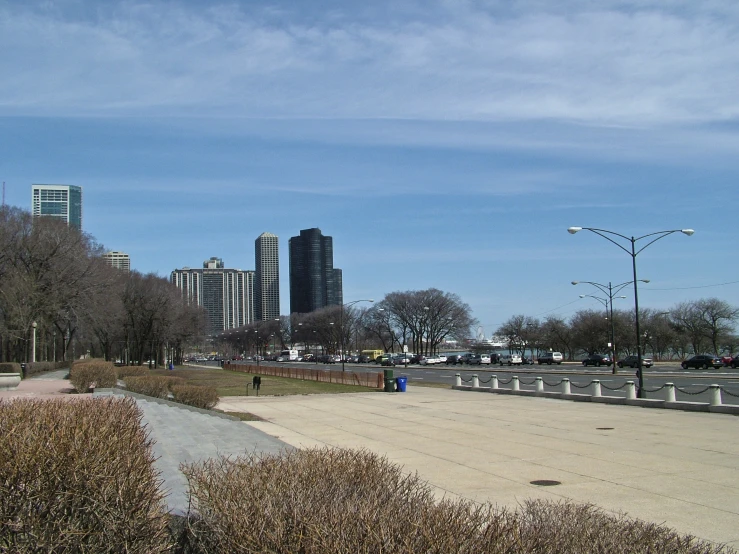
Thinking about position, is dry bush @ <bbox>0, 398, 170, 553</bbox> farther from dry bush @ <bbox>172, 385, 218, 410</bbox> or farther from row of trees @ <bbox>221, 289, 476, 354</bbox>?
row of trees @ <bbox>221, 289, 476, 354</bbox>

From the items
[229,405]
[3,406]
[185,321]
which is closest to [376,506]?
[3,406]

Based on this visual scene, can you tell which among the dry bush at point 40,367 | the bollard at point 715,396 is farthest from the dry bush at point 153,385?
the dry bush at point 40,367

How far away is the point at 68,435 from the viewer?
5039 mm

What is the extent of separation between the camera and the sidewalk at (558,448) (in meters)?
10.2

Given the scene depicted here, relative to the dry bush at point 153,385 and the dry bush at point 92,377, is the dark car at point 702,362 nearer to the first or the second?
the dry bush at point 153,385

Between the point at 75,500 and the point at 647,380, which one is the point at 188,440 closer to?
the point at 75,500

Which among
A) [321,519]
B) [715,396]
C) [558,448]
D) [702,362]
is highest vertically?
[321,519]

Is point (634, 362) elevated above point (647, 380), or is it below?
below

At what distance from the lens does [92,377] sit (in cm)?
2994

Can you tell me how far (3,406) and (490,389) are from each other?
3204 cm

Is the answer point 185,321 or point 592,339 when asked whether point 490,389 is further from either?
point 592,339

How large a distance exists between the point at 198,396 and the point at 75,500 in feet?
71.3

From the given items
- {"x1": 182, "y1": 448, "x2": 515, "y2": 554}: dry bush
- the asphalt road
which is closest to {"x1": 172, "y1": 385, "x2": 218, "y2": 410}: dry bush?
the asphalt road

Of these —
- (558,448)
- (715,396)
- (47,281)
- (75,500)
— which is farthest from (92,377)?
(47,281)
